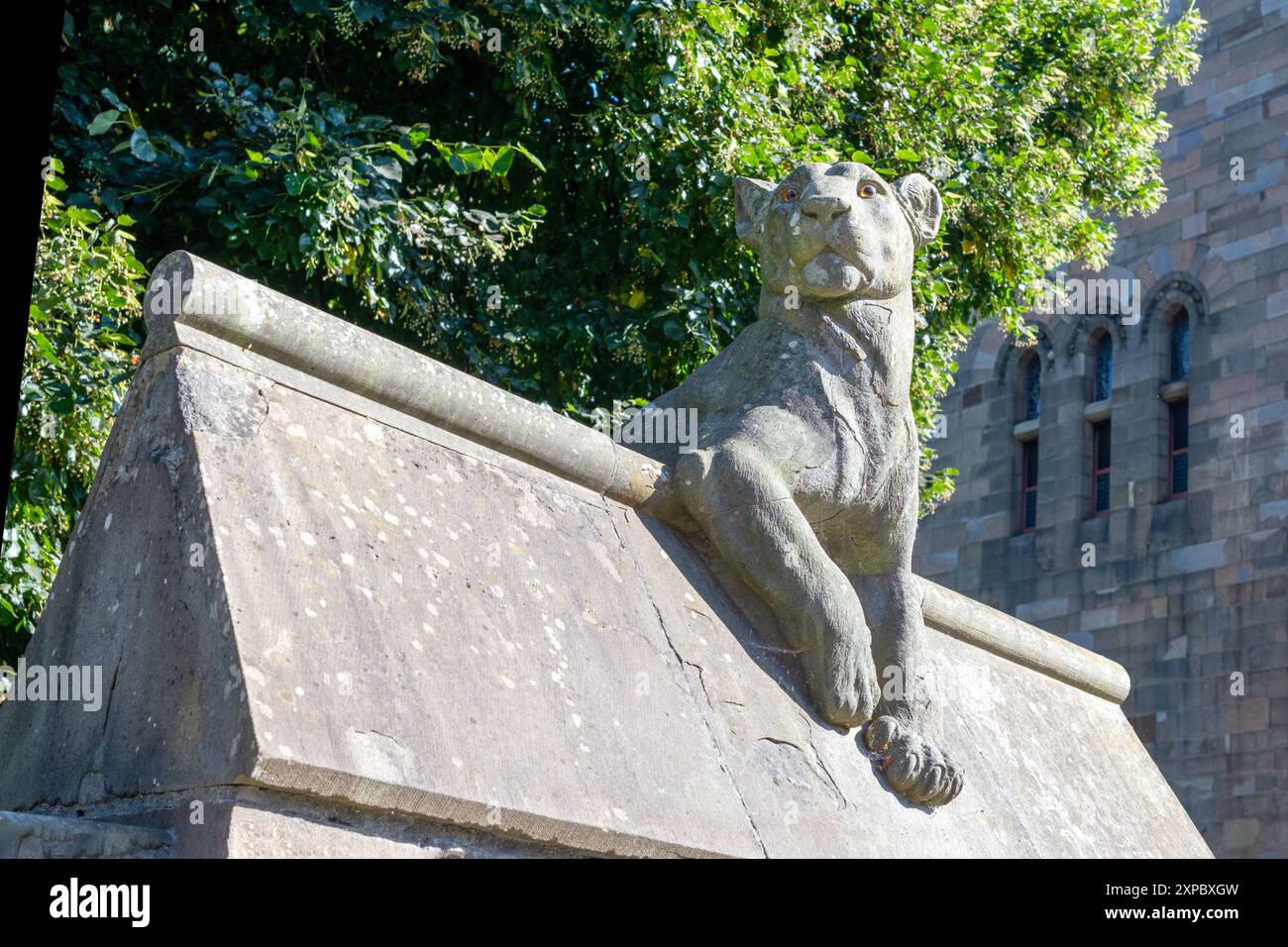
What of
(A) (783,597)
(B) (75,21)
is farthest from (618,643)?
(B) (75,21)

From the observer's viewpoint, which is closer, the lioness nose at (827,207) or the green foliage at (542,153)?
the lioness nose at (827,207)

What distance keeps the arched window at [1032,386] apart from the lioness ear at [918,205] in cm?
1578

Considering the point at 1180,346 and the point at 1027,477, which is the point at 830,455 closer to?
the point at 1180,346

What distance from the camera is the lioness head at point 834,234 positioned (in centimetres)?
394

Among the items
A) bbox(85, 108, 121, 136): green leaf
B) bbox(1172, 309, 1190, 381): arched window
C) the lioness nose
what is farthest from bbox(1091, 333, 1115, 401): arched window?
the lioness nose

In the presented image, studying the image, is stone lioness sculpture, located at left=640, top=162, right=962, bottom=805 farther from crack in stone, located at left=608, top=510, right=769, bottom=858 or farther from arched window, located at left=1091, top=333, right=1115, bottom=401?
arched window, located at left=1091, top=333, right=1115, bottom=401

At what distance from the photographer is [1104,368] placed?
19.1 metres

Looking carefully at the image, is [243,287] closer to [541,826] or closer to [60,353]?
[541,826]

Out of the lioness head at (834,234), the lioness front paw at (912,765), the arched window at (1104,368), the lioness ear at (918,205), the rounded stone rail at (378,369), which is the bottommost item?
the lioness front paw at (912,765)

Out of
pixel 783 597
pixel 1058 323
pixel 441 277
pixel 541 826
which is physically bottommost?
pixel 541 826

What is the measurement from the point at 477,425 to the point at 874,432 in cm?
94

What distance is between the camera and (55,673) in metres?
2.95

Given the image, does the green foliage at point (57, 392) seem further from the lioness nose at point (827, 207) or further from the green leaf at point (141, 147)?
the lioness nose at point (827, 207)

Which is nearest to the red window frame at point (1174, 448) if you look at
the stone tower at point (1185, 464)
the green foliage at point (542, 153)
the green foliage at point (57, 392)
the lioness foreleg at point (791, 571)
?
the stone tower at point (1185, 464)
